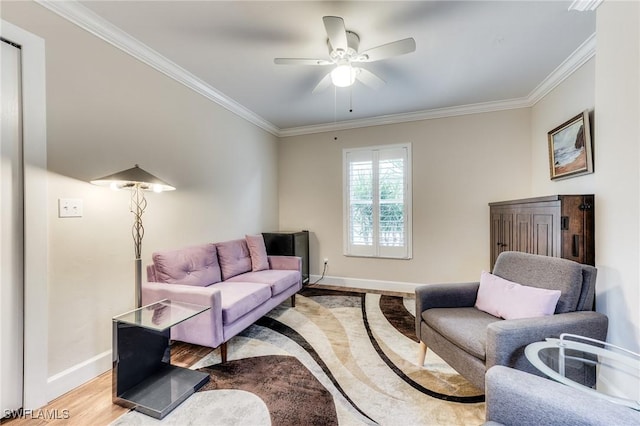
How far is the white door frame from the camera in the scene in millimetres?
1599

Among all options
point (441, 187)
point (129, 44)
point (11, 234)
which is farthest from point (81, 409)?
point (441, 187)

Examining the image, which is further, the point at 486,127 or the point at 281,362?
the point at 486,127

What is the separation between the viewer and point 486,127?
3584 millimetres

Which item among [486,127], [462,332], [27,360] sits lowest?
[27,360]

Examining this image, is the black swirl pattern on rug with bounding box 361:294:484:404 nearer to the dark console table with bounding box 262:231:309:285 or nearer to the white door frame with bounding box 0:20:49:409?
the dark console table with bounding box 262:231:309:285

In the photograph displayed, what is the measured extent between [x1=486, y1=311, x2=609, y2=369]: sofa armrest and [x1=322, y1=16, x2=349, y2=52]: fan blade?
1980 mm

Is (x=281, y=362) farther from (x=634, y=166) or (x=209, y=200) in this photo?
(x=634, y=166)

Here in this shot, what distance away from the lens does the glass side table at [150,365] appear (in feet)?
5.38

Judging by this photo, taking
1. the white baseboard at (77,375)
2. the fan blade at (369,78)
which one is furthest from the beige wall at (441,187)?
the white baseboard at (77,375)

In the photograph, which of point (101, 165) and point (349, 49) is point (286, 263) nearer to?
point (101, 165)

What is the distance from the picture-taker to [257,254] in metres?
3.34

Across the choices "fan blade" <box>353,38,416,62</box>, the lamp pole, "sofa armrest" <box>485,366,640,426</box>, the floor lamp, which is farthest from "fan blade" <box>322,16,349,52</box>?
"sofa armrest" <box>485,366,640,426</box>

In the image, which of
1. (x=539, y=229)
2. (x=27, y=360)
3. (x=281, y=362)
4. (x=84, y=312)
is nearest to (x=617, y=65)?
(x=539, y=229)

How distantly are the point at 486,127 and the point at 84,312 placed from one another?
15.2 ft
